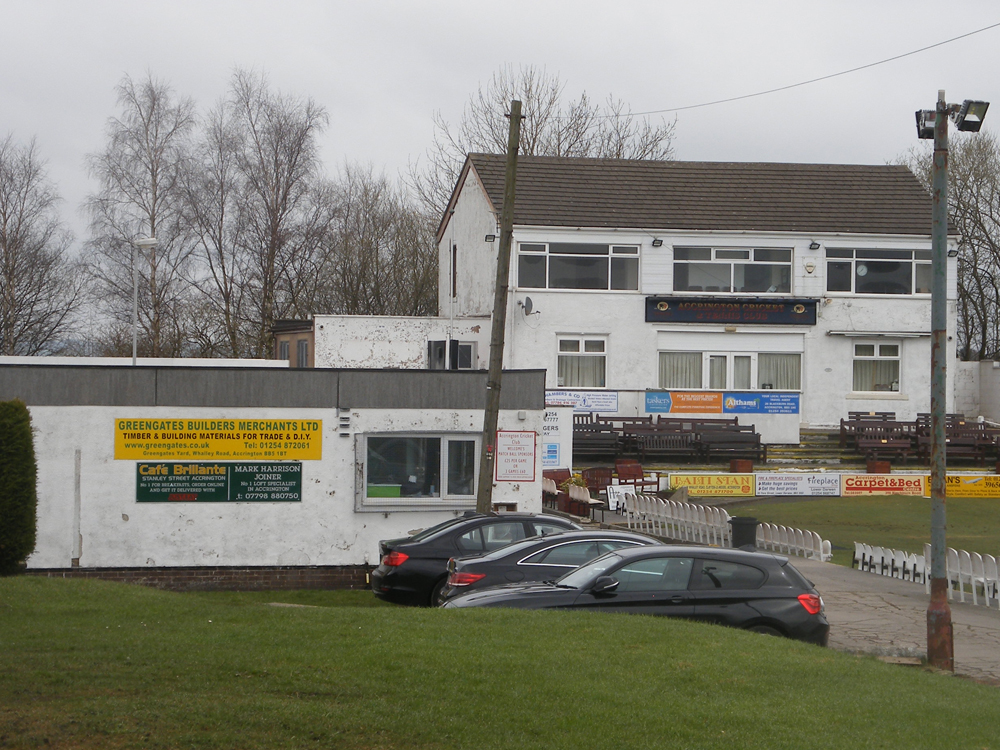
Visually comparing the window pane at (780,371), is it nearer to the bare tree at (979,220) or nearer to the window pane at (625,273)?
the window pane at (625,273)

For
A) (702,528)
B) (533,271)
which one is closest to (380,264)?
(533,271)

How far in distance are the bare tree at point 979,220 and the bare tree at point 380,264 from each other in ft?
78.4

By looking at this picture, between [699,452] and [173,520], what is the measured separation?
67.6 ft

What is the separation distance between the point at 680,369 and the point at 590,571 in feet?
88.4

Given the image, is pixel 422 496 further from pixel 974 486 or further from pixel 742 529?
pixel 974 486

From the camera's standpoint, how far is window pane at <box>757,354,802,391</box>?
125ft

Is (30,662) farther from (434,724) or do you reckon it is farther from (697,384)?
(697,384)

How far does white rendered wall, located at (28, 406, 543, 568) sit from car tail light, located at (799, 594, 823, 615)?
332 inches

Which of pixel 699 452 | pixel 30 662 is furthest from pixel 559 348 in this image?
pixel 30 662

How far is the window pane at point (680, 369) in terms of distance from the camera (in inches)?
1487

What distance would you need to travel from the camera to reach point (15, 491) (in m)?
14.1

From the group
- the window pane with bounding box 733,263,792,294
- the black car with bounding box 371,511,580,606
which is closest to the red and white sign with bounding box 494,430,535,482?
the black car with bounding box 371,511,580,606

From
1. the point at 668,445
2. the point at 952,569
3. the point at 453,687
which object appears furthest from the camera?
the point at 668,445

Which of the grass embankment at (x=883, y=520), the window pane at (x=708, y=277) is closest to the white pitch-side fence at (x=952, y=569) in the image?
the grass embankment at (x=883, y=520)
